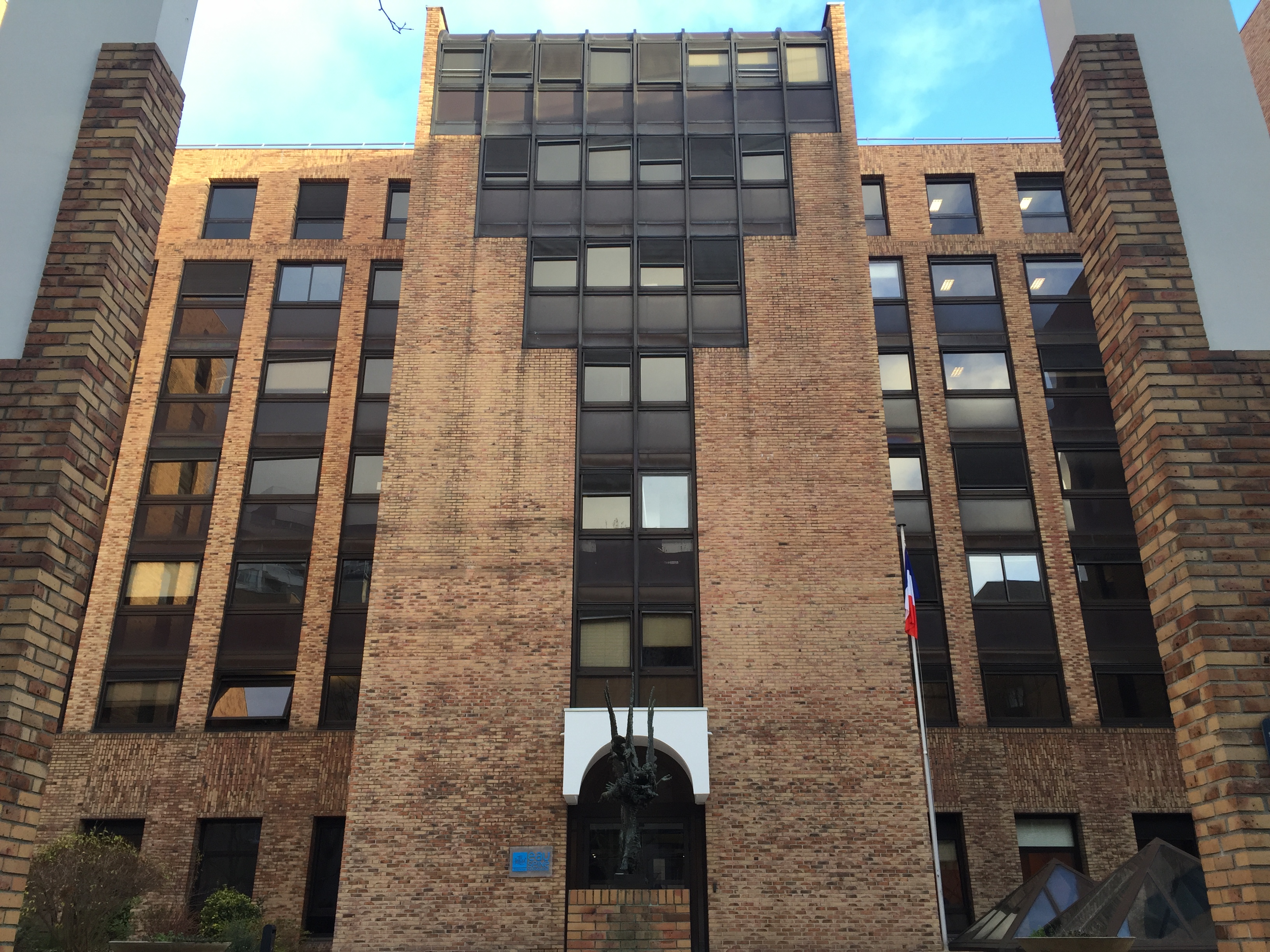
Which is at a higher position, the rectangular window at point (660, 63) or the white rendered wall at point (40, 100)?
the rectangular window at point (660, 63)

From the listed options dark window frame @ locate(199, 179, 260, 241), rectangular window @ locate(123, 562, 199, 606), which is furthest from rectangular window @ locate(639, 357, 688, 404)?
dark window frame @ locate(199, 179, 260, 241)

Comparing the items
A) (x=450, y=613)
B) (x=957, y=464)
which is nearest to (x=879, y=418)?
(x=957, y=464)

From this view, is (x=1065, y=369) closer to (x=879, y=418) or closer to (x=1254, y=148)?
(x=879, y=418)

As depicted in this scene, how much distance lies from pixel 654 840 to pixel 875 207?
2027 centimetres

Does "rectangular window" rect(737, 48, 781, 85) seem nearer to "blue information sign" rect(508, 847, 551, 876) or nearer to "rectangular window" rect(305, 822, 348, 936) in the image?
"blue information sign" rect(508, 847, 551, 876)

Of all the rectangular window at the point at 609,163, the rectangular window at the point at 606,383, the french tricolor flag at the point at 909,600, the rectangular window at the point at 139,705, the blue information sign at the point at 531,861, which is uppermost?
the rectangular window at the point at 609,163

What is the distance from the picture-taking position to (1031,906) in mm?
19531

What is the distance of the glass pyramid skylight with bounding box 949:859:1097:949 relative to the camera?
19.2 metres

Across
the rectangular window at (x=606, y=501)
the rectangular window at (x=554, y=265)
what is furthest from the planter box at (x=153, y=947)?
the rectangular window at (x=554, y=265)

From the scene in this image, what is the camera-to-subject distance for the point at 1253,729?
6.15 metres

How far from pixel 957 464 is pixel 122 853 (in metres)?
22.3

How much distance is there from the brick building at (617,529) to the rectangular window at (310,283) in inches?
4.9

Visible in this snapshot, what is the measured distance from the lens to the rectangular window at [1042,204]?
30656 mm

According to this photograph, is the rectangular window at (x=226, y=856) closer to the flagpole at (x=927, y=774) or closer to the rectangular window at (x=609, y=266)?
the flagpole at (x=927, y=774)
